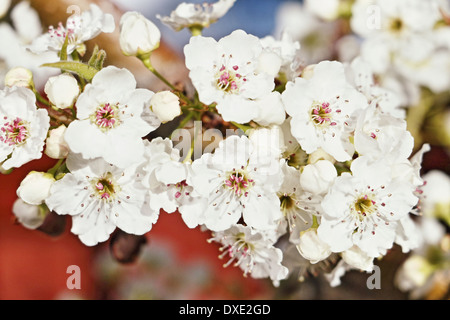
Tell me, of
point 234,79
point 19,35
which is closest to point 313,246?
point 234,79

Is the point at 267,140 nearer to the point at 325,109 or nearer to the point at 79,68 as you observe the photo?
the point at 325,109

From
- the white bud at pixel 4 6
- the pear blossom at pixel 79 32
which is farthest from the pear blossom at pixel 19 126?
the white bud at pixel 4 6

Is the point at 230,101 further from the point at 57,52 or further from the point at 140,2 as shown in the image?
the point at 140,2

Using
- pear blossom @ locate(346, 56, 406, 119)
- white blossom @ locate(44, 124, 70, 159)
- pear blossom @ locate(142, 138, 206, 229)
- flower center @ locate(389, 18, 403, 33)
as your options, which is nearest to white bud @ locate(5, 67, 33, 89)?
white blossom @ locate(44, 124, 70, 159)

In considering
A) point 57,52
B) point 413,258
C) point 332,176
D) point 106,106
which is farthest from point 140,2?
point 413,258

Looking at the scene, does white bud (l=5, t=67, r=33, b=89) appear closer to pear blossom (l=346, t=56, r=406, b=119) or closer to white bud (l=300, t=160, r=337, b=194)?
white bud (l=300, t=160, r=337, b=194)

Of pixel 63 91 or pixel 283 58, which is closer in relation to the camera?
pixel 63 91

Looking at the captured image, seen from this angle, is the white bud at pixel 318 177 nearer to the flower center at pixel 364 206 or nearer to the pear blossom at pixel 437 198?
the flower center at pixel 364 206
